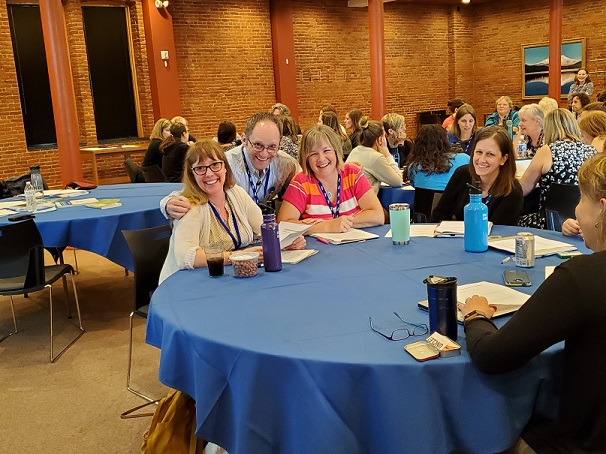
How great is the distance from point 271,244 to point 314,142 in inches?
45.4

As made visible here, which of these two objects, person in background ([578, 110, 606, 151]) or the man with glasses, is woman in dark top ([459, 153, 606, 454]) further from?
person in background ([578, 110, 606, 151])

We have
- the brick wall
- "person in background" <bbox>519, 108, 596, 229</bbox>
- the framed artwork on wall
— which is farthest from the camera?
the framed artwork on wall

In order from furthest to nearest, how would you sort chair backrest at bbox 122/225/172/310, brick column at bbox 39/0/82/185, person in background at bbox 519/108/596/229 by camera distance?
brick column at bbox 39/0/82/185 < person in background at bbox 519/108/596/229 < chair backrest at bbox 122/225/172/310

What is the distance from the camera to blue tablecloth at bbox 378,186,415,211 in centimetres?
530

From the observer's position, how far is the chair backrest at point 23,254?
397cm

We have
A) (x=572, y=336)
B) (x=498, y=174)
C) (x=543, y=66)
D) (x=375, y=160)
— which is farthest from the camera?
(x=543, y=66)

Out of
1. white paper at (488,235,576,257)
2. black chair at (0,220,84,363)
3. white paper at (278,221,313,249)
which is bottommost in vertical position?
black chair at (0,220,84,363)

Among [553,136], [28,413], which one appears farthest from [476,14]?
[28,413]

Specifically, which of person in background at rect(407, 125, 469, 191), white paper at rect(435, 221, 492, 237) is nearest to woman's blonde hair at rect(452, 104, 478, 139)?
person in background at rect(407, 125, 469, 191)

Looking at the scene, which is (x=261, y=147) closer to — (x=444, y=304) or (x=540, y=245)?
(x=540, y=245)

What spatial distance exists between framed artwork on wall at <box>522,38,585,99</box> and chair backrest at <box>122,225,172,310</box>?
14.5m

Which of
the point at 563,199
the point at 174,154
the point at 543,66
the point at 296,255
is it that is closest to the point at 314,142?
the point at 296,255

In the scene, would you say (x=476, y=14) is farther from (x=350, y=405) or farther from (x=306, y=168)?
(x=350, y=405)

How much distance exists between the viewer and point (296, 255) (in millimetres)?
2834
